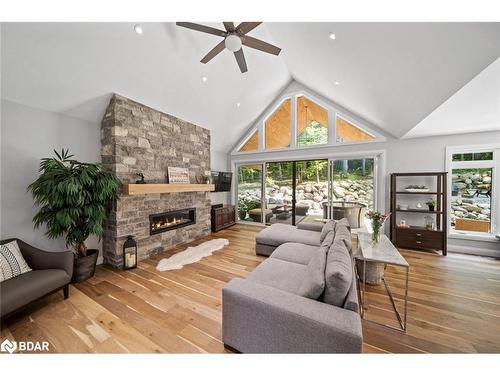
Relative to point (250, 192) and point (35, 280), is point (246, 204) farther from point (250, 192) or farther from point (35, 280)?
point (35, 280)

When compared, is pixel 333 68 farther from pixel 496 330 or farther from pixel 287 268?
pixel 496 330

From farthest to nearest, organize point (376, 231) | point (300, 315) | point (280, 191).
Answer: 1. point (280, 191)
2. point (376, 231)
3. point (300, 315)

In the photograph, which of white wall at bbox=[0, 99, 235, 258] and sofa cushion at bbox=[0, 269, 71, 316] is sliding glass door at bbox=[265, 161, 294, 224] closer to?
white wall at bbox=[0, 99, 235, 258]

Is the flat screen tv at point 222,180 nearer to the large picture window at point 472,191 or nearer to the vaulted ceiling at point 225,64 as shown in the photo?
the vaulted ceiling at point 225,64

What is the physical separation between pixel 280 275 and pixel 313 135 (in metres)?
4.07

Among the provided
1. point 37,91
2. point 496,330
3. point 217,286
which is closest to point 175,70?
point 37,91

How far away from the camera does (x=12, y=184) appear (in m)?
2.23

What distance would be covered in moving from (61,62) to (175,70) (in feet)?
4.72

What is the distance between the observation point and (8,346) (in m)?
1.44

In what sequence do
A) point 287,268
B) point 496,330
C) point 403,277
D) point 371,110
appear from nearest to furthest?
point 496,330 < point 287,268 < point 403,277 < point 371,110

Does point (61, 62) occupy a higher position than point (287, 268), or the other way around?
point (61, 62)

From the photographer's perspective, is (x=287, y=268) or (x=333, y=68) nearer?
(x=287, y=268)

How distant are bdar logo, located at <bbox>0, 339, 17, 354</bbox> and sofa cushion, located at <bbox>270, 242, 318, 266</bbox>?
7.99 feet

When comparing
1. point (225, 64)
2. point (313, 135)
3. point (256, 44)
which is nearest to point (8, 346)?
point (256, 44)
